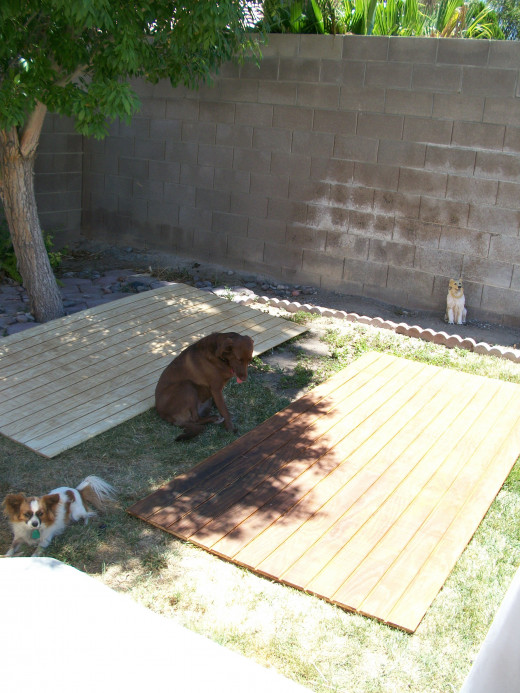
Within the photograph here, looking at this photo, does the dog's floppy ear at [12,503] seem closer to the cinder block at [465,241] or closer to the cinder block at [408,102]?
the cinder block at [465,241]

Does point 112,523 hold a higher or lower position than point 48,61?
lower

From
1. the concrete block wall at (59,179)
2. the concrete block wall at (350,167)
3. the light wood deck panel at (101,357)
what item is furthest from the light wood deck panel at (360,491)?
the concrete block wall at (59,179)

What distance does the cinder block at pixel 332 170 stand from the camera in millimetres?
8000

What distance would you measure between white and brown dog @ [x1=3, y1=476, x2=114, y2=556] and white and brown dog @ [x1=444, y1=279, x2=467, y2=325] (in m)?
4.62

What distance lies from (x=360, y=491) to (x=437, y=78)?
4791 mm

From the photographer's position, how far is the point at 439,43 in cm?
710

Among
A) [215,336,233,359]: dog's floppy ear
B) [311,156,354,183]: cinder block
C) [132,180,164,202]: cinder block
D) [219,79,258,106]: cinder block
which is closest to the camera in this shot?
[215,336,233,359]: dog's floppy ear

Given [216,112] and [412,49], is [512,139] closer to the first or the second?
[412,49]

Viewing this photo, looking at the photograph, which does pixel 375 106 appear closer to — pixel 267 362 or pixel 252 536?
pixel 267 362

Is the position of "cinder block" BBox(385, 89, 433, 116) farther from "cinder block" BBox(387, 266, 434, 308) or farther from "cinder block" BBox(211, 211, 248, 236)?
"cinder block" BBox(211, 211, 248, 236)

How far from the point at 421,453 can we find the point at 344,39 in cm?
500

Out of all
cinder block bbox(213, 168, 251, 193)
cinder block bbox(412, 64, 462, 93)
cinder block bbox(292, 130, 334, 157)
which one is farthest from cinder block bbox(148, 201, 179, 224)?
cinder block bbox(412, 64, 462, 93)

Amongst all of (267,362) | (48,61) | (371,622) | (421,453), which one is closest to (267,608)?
(371,622)

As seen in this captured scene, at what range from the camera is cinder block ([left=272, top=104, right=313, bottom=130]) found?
26.8ft
